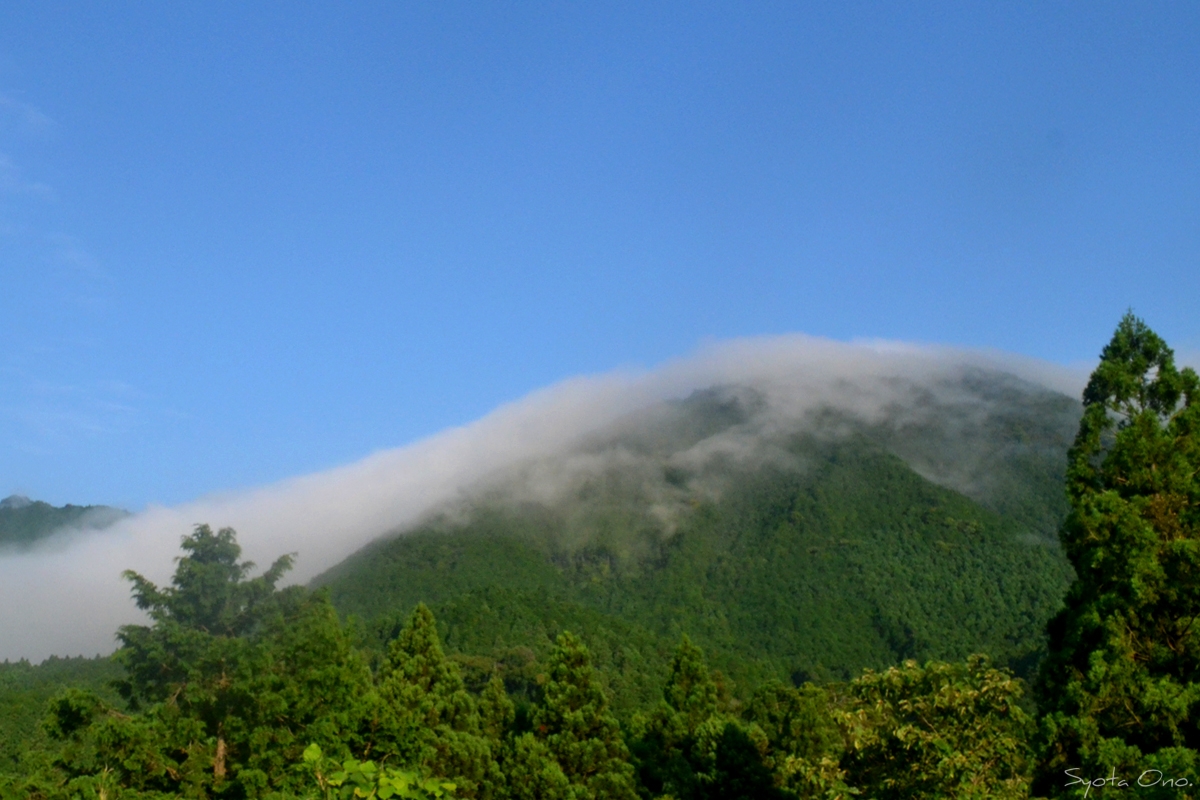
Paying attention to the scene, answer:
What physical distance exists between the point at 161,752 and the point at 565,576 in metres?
128

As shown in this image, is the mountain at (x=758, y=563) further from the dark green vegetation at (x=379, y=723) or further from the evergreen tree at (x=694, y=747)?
the dark green vegetation at (x=379, y=723)

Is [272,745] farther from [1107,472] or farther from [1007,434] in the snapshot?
[1007,434]

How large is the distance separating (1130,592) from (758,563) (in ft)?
434

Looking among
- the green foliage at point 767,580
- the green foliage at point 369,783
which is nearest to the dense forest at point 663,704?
the green foliage at point 369,783

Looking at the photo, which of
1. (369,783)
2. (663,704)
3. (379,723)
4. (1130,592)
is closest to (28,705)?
(663,704)

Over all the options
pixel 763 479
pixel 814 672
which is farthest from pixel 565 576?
pixel 814 672

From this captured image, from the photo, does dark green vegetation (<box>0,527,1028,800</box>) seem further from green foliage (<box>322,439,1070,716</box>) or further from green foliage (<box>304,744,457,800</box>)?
green foliage (<box>322,439,1070,716</box>)

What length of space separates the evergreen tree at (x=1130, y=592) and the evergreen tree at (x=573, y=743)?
14.1 m

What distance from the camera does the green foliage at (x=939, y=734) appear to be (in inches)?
587

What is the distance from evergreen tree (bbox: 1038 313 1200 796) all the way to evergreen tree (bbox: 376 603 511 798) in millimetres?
15441

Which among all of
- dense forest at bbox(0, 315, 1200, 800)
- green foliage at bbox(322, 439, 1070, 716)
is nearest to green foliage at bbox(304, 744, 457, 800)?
dense forest at bbox(0, 315, 1200, 800)

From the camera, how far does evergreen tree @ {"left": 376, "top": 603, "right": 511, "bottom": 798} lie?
25.9 m

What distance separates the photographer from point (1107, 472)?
64.5ft

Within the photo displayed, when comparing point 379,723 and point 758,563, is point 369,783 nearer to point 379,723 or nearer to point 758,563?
point 379,723
